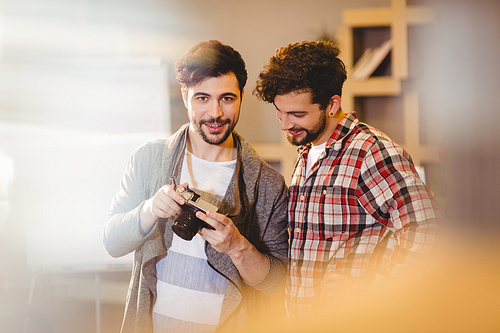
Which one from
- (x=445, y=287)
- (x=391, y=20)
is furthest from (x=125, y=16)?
(x=445, y=287)

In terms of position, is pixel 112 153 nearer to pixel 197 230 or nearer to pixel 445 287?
pixel 197 230

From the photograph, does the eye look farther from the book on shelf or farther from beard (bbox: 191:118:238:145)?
the book on shelf

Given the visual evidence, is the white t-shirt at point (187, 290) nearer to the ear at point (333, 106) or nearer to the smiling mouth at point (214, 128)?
the smiling mouth at point (214, 128)

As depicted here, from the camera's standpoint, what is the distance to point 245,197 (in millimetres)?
932

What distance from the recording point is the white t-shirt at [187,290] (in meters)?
0.90

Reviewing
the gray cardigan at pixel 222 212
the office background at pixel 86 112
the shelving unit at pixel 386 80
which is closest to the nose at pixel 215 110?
the gray cardigan at pixel 222 212

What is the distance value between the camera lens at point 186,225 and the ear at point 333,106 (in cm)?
37

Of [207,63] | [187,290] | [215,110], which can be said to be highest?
[207,63]

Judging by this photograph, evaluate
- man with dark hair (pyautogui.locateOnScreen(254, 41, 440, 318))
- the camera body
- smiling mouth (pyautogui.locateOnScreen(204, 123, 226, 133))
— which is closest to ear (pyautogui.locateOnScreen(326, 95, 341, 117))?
man with dark hair (pyautogui.locateOnScreen(254, 41, 440, 318))

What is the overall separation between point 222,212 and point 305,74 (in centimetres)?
35

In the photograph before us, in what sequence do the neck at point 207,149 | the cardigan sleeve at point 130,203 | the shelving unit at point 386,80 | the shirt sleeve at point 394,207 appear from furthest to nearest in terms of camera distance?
1. the shelving unit at point 386,80
2. the neck at point 207,149
3. the cardigan sleeve at point 130,203
4. the shirt sleeve at point 394,207

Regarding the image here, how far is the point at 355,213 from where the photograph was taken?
831 mm

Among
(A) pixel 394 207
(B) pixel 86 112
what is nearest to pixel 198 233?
(A) pixel 394 207

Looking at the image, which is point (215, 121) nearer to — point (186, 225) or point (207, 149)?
point (207, 149)
